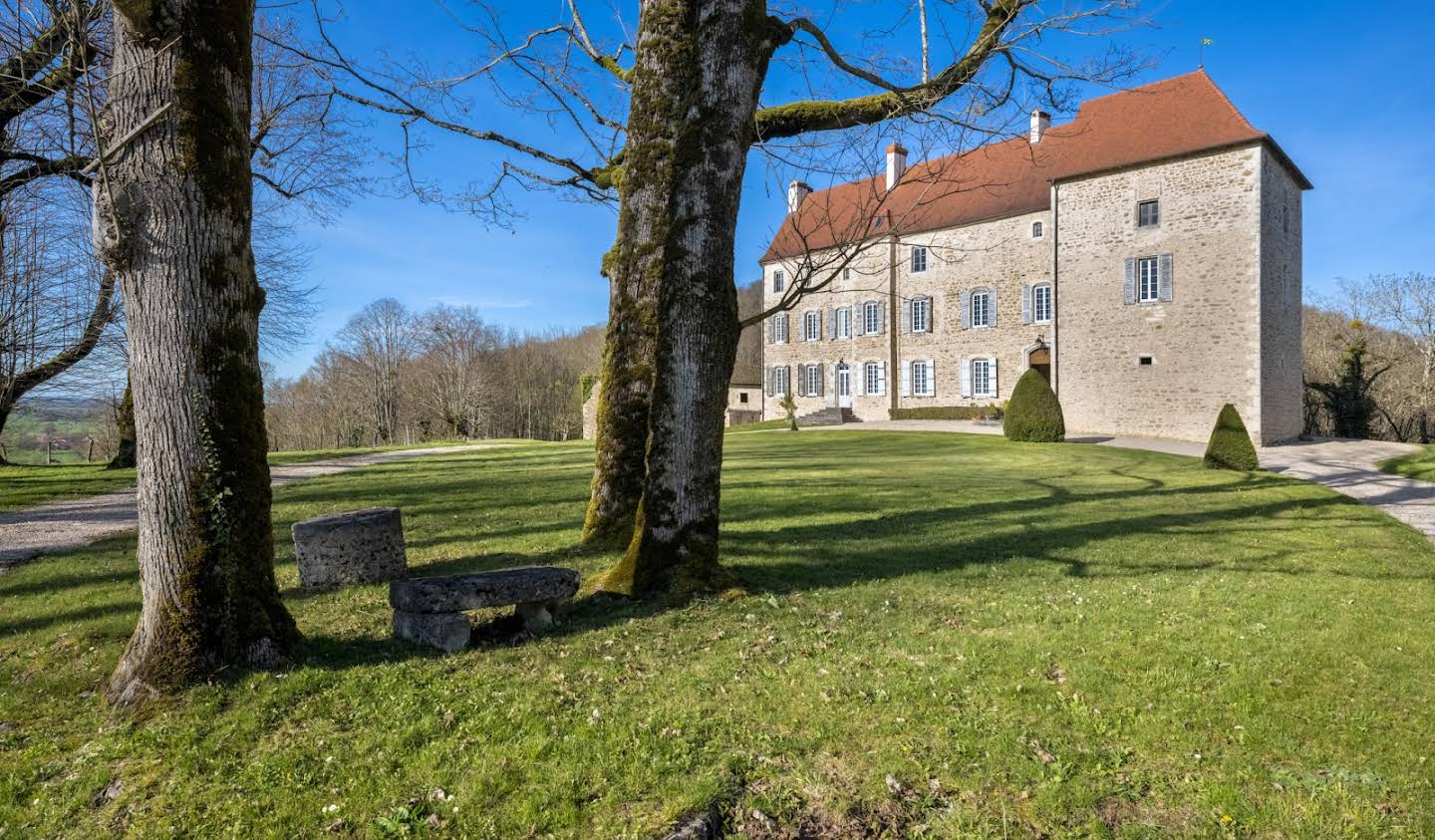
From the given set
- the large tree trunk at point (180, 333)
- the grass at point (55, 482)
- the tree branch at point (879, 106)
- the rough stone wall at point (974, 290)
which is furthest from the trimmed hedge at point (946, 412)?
the large tree trunk at point (180, 333)

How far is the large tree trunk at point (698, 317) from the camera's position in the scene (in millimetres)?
5652

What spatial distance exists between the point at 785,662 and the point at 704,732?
944 millimetres

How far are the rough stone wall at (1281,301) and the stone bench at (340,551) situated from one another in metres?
26.1

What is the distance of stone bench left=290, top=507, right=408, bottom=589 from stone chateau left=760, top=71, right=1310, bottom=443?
571 inches

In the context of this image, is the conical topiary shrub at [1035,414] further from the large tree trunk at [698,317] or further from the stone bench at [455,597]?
the stone bench at [455,597]

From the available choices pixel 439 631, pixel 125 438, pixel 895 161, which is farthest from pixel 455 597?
pixel 895 161

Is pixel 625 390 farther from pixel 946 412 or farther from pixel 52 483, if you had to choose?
pixel 946 412

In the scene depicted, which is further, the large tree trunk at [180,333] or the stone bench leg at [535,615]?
the stone bench leg at [535,615]

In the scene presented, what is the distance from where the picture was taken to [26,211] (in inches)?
546

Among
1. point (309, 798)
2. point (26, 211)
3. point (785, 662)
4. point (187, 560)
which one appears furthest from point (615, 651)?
point (26, 211)

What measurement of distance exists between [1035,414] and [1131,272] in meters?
7.91

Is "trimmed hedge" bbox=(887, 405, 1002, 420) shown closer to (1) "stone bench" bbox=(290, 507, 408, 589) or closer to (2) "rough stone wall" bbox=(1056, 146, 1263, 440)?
(2) "rough stone wall" bbox=(1056, 146, 1263, 440)

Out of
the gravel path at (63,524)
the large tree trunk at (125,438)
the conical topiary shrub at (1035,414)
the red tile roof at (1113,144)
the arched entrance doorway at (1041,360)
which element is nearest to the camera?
the gravel path at (63,524)

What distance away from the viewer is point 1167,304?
2492 centimetres
